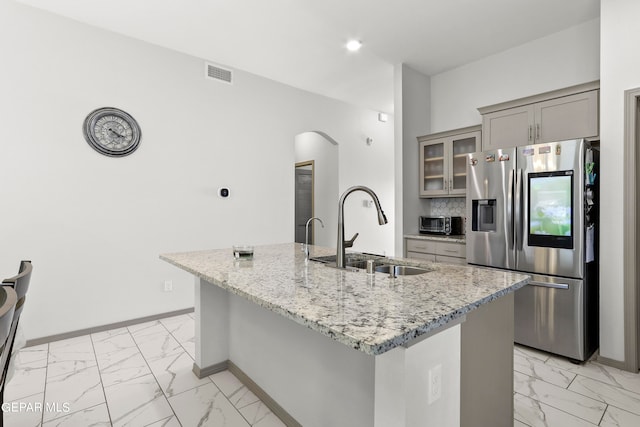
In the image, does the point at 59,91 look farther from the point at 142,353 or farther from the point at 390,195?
the point at 390,195

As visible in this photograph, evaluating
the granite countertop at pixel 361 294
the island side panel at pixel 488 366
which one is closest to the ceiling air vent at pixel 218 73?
the granite countertop at pixel 361 294

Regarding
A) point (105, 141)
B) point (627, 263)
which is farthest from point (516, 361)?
point (105, 141)

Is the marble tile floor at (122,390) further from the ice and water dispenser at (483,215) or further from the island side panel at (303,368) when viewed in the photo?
the ice and water dispenser at (483,215)

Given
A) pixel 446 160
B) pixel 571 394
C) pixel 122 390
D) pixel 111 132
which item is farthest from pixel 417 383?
pixel 111 132

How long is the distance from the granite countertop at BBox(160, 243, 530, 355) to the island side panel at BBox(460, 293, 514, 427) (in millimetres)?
151

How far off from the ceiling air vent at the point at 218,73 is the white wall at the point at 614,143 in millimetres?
3570

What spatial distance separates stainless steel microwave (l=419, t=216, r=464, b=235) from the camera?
388cm

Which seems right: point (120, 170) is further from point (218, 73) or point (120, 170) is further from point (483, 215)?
point (483, 215)

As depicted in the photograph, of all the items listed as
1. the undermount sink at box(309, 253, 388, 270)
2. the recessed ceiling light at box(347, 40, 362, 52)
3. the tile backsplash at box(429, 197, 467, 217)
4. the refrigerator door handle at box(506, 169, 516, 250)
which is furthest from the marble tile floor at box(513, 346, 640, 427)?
the recessed ceiling light at box(347, 40, 362, 52)

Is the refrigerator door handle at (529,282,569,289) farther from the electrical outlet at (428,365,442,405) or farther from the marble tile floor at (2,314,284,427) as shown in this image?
the marble tile floor at (2,314,284,427)

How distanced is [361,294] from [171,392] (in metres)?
1.68

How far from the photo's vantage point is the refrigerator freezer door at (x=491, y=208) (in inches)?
114

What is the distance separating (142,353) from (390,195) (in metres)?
4.71

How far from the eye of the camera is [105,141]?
126 inches
